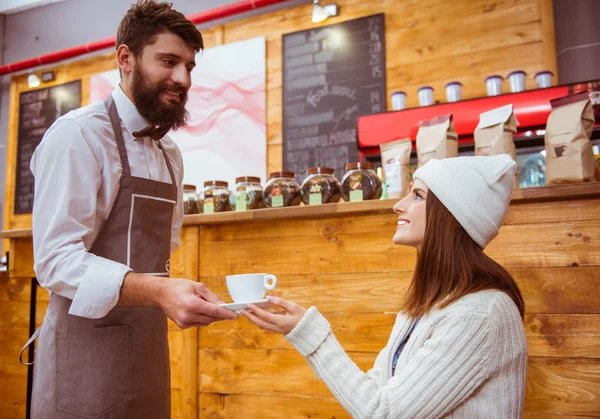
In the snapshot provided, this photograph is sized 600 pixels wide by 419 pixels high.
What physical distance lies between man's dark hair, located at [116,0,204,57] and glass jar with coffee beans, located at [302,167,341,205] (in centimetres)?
86

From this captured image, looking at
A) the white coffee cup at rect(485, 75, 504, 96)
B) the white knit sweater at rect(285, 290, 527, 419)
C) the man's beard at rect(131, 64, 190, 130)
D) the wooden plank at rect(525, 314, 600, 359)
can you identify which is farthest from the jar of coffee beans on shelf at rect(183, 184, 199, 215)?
the white coffee cup at rect(485, 75, 504, 96)

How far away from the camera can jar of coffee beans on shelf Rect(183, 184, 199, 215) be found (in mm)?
2512

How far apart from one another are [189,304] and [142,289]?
14 cm

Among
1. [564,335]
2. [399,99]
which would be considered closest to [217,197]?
[564,335]

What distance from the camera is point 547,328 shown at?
1.78 metres

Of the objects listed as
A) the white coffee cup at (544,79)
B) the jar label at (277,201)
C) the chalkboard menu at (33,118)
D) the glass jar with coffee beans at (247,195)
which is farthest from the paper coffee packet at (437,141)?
the chalkboard menu at (33,118)

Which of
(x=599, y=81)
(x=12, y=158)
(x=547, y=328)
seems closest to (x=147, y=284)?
(x=547, y=328)

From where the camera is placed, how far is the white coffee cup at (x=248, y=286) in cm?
134

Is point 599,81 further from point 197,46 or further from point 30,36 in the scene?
point 30,36

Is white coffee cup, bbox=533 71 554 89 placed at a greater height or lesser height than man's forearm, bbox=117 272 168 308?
greater

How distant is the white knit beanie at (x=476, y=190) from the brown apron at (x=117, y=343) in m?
0.76

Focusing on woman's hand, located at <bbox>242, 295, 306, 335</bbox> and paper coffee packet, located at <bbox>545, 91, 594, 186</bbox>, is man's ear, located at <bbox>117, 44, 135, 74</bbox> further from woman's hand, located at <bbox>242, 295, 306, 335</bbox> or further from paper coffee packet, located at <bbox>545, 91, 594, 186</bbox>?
paper coffee packet, located at <bbox>545, 91, 594, 186</bbox>

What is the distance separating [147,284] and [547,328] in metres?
1.26

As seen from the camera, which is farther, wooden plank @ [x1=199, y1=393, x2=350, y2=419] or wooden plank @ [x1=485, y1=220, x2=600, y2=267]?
wooden plank @ [x1=199, y1=393, x2=350, y2=419]
